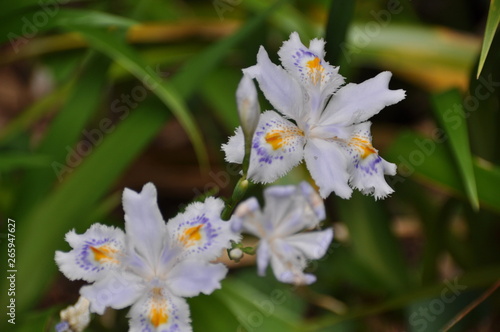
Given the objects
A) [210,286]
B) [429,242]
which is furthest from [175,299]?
[429,242]

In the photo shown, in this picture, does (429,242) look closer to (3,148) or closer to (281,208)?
(281,208)

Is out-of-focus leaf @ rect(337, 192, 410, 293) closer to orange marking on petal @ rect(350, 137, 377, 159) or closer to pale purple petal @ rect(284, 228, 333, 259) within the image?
orange marking on petal @ rect(350, 137, 377, 159)

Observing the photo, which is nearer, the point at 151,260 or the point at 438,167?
the point at 151,260
